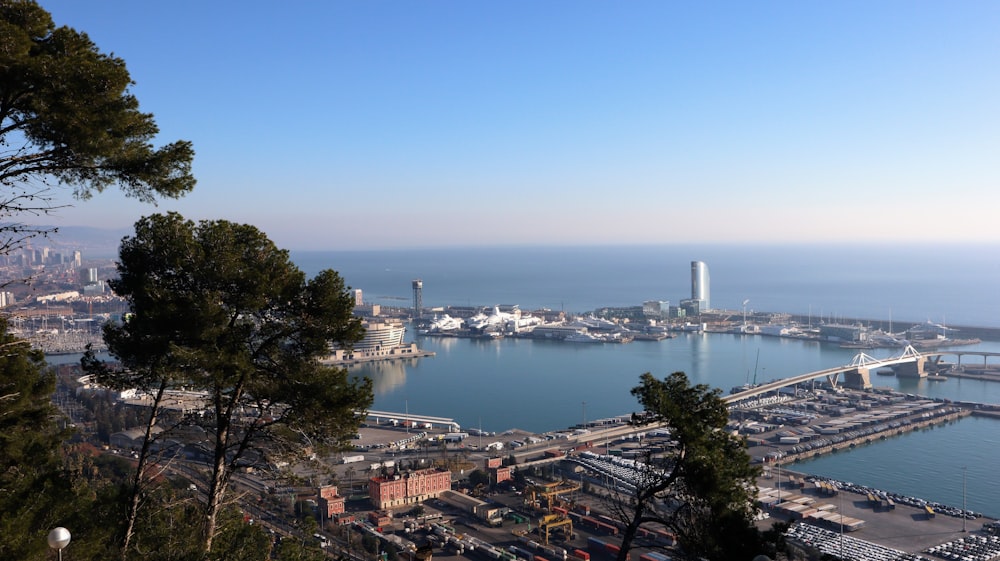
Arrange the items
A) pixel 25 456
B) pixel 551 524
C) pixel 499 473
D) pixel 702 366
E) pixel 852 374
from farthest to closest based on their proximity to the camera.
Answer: pixel 702 366
pixel 852 374
pixel 499 473
pixel 551 524
pixel 25 456

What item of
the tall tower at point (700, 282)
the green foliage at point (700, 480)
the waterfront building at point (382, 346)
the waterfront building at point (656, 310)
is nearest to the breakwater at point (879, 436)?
the green foliage at point (700, 480)

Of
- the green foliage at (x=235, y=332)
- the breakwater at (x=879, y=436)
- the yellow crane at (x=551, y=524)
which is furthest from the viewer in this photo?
the breakwater at (x=879, y=436)

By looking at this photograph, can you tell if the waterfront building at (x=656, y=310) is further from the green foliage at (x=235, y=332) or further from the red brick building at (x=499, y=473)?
the green foliage at (x=235, y=332)

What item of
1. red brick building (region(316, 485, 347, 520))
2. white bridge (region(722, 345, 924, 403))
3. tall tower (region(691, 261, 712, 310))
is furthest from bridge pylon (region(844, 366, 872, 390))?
tall tower (region(691, 261, 712, 310))

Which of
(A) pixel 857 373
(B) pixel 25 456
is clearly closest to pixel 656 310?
(A) pixel 857 373

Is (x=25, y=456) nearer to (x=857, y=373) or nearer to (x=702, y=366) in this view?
(x=857, y=373)
